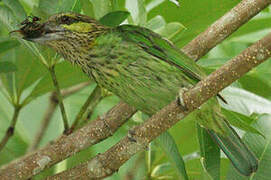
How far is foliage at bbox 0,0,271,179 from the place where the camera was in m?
2.32

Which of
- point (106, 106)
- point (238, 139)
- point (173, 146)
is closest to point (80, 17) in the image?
point (173, 146)

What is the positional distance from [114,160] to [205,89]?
1.62 ft

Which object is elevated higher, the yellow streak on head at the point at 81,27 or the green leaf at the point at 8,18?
the green leaf at the point at 8,18

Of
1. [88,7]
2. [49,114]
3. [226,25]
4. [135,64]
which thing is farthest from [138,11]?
[49,114]

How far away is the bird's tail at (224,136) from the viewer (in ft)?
7.47

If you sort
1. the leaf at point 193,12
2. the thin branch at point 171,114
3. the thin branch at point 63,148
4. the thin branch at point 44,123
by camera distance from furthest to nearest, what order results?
the thin branch at point 44,123
the leaf at point 193,12
the thin branch at point 63,148
the thin branch at point 171,114

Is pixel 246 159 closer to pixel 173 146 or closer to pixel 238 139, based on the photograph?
pixel 238 139

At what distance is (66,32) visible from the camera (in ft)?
7.83

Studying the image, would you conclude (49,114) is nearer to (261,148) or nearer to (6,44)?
(6,44)

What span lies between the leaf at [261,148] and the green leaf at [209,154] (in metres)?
0.09

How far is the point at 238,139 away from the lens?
7.73ft

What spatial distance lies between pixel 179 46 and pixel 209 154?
0.77 m

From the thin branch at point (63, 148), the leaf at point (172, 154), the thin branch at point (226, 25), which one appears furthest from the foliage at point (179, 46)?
the thin branch at point (63, 148)

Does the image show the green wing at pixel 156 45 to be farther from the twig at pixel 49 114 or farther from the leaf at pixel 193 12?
the twig at pixel 49 114
